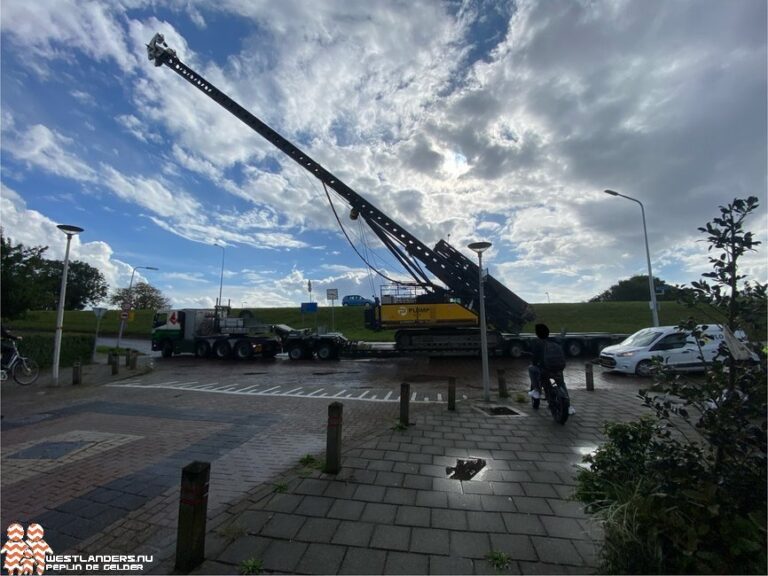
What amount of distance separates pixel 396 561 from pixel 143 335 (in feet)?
140

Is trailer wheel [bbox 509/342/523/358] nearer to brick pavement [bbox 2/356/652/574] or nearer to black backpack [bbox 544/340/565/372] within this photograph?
brick pavement [bbox 2/356/652/574]

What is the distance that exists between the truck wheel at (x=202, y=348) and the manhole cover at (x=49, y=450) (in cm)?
1480

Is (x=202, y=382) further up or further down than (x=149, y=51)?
further down

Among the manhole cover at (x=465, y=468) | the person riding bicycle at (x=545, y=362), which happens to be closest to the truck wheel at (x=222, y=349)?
the person riding bicycle at (x=545, y=362)

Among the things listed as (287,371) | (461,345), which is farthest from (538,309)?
(287,371)

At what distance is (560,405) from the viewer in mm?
6270

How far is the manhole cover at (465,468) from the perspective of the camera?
13.6ft

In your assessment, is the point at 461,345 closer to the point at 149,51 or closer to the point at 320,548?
the point at 320,548

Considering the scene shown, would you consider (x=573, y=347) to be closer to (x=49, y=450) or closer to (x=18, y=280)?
(x=49, y=450)

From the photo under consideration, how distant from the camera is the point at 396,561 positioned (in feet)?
8.64

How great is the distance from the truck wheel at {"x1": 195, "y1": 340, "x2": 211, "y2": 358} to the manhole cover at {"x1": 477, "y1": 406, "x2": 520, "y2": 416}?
654 inches

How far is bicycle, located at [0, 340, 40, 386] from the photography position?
36.0 feet

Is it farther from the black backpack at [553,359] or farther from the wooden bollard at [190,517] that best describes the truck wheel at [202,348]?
the wooden bollard at [190,517]

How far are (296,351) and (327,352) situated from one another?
1617 millimetres
